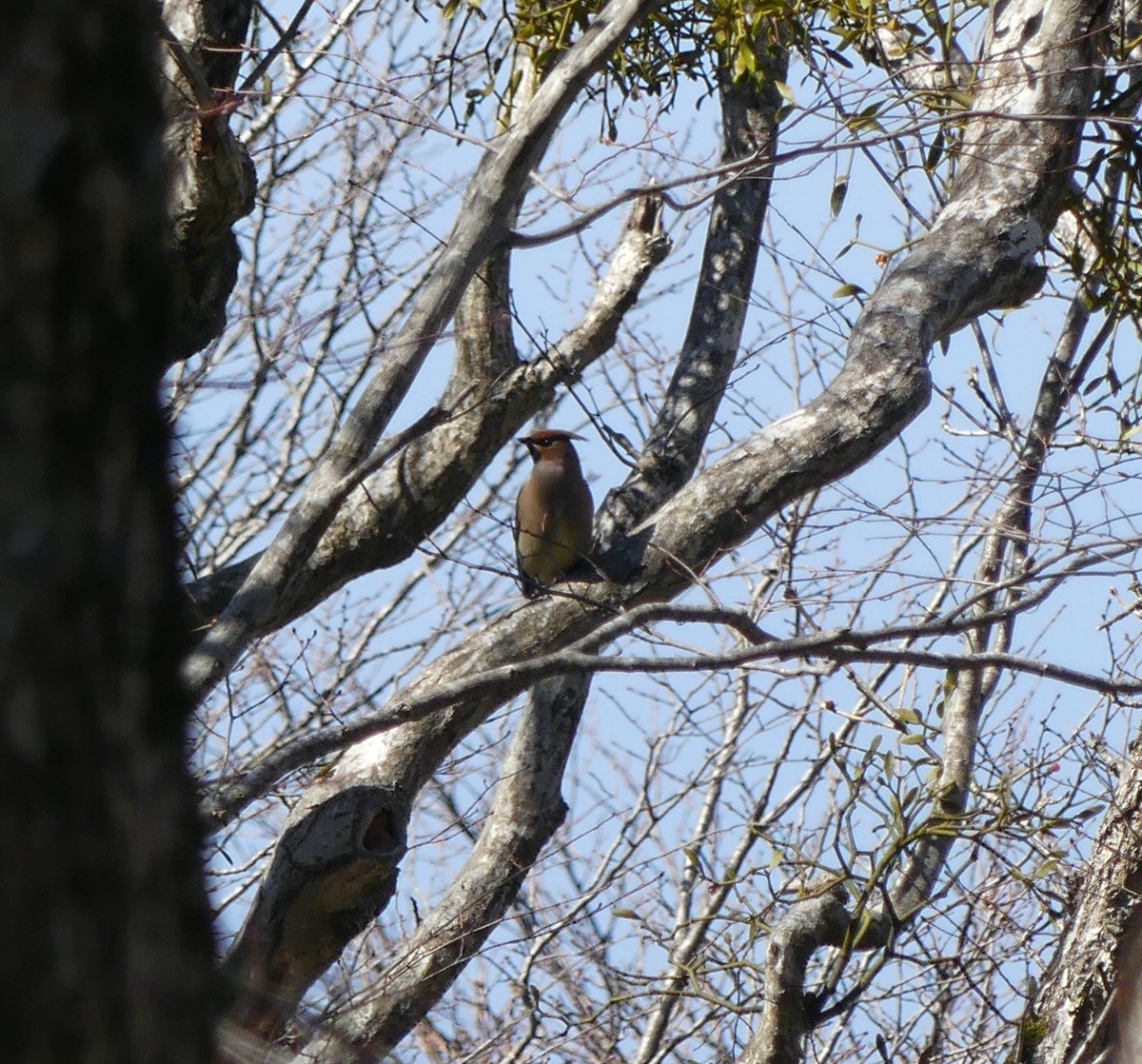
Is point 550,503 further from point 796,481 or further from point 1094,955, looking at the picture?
point 1094,955

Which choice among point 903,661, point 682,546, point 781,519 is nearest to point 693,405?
point 682,546

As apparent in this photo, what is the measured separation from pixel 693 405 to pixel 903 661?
2.01 metres

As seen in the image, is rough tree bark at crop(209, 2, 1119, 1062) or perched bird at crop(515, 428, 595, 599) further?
perched bird at crop(515, 428, 595, 599)

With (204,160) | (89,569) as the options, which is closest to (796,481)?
(204,160)

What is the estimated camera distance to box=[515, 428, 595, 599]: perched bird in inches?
253

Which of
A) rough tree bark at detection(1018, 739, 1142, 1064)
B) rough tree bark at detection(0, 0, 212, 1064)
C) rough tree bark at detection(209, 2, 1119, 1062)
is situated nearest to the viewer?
rough tree bark at detection(0, 0, 212, 1064)

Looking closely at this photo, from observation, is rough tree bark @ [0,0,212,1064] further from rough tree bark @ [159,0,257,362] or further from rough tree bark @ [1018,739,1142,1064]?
rough tree bark @ [1018,739,1142,1064]

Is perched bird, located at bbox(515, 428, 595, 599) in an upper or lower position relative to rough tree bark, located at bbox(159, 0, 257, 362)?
upper

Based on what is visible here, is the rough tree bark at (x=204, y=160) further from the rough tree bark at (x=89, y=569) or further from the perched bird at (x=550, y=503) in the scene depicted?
the rough tree bark at (x=89, y=569)

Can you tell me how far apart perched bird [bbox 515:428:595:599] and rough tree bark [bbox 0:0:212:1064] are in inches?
198

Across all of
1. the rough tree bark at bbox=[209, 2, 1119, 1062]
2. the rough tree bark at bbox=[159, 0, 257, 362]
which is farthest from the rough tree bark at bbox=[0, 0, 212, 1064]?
the rough tree bark at bbox=[159, 0, 257, 362]

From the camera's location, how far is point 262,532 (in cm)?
1116

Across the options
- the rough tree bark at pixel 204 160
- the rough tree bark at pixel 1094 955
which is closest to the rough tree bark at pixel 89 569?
the rough tree bark at pixel 204 160

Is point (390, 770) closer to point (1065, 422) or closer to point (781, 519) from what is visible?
point (1065, 422)
